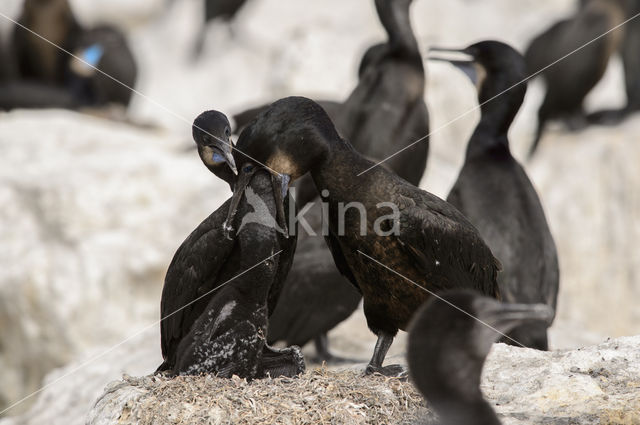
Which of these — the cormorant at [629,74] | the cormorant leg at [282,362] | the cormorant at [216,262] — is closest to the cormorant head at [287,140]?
the cormorant at [216,262]

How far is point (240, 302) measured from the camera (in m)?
4.61

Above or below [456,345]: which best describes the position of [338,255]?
above

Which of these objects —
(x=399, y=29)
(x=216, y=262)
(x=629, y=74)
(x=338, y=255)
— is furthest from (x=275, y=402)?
(x=629, y=74)

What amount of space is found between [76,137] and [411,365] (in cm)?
864

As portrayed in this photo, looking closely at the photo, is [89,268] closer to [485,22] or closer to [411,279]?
[411,279]

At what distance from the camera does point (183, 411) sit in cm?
426

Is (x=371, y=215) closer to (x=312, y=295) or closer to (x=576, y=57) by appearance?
(x=312, y=295)

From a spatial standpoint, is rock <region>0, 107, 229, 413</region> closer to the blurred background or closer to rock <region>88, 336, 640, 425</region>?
the blurred background

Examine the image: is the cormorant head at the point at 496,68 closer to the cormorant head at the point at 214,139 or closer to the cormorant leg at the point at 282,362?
the cormorant head at the point at 214,139

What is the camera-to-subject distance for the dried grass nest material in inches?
165

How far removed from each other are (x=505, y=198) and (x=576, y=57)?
20.4ft

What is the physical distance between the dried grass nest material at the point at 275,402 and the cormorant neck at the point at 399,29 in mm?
3508

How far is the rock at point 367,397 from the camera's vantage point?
165 inches

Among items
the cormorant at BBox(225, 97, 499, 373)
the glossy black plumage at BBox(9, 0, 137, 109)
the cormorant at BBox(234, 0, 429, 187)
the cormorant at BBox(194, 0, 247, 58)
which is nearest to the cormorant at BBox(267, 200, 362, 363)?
the cormorant at BBox(234, 0, 429, 187)
